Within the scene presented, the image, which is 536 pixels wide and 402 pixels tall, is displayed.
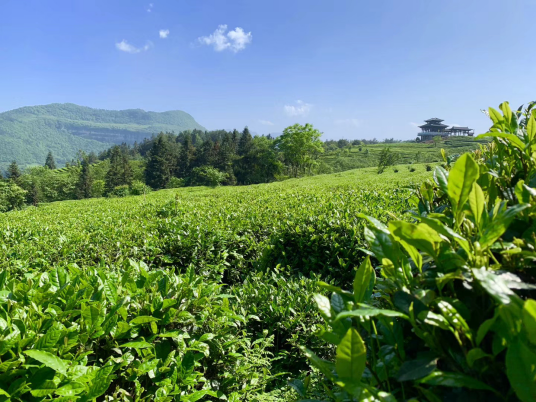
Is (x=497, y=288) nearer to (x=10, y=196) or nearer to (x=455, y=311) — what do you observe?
(x=455, y=311)

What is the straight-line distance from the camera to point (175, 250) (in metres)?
4.34

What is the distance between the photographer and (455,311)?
0.68 m

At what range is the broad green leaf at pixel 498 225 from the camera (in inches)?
26.4

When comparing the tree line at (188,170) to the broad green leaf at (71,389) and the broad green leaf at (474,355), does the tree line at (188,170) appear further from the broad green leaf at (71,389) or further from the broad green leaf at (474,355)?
the broad green leaf at (474,355)

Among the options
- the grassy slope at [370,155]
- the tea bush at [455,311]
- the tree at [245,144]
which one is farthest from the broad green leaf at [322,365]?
the tree at [245,144]

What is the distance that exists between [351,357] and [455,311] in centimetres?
26

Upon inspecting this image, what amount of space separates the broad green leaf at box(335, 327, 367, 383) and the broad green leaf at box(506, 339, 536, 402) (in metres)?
0.28

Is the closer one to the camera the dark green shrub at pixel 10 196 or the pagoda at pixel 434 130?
the dark green shrub at pixel 10 196

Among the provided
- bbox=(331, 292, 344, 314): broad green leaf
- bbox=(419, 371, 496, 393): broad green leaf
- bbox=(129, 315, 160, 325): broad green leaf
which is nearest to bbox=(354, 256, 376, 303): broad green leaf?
bbox=(331, 292, 344, 314): broad green leaf

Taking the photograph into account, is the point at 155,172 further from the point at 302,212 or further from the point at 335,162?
the point at 302,212

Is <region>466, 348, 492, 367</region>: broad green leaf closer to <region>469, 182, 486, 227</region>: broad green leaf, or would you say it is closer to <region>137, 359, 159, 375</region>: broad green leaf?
<region>469, 182, 486, 227</region>: broad green leaf

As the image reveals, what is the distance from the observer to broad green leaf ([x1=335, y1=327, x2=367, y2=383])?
25.5 inches

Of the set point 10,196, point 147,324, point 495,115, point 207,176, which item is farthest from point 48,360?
point 10,196

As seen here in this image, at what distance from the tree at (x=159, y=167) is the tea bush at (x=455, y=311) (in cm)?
6270
